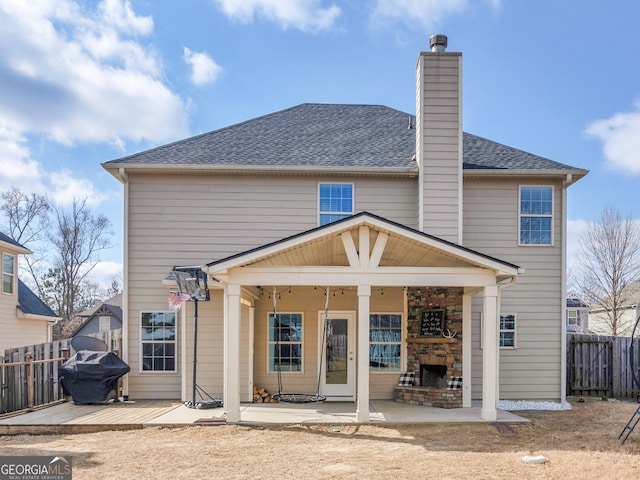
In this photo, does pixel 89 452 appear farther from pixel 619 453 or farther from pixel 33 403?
pixel 619 453

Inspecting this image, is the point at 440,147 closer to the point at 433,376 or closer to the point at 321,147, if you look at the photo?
the point at 321,147

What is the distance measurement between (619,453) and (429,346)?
3948mm

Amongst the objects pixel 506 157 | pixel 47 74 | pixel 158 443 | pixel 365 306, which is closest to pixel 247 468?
pixel 158 443

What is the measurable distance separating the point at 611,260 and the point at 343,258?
15951mm

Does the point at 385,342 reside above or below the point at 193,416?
above

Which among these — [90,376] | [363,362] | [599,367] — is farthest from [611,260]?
[90,376]

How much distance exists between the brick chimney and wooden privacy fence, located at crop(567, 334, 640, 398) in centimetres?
496

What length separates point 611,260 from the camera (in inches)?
803

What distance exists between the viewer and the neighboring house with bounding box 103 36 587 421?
10.2 metres

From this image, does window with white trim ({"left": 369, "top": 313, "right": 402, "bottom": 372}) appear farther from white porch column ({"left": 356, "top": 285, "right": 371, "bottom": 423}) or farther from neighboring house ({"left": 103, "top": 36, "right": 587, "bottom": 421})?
white porch column ({"left": 356, "top": 285, "right": 371, "bottom": 423})

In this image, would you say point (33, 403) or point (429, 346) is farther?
point (429, 346)

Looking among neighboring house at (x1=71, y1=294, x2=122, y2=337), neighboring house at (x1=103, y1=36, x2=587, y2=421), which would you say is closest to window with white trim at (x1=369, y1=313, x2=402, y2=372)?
neighboring house at (x1=103, y1=36, x2=587, y2=421)

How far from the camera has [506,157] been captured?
36.5ft

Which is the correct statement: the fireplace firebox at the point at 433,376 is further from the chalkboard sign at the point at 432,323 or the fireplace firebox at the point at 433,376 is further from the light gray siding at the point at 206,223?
the light gray siding at the point at 206,223
